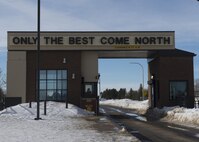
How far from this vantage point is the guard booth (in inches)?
1716

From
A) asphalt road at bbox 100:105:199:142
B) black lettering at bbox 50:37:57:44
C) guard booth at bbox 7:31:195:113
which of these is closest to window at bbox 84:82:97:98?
guard booth at bbox 7:31:195:113

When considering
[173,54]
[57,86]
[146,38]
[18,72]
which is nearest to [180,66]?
[173,54]

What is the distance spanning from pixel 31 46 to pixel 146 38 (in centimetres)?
1051

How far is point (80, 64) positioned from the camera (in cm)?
4391

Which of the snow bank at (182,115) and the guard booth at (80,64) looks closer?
the snow bank at (182,115)

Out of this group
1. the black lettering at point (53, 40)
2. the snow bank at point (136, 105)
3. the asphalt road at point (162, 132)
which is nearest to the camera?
the asphalt road at point (162, 132)

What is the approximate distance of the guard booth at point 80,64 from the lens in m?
43.6

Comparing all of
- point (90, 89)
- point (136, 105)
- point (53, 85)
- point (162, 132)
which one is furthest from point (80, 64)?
point (136, 105)

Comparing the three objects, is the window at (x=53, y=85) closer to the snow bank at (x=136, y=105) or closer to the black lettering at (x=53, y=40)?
the black lettering at (x=53, y=40)

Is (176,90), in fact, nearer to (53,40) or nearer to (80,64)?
(80,64)

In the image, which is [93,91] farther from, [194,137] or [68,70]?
[194,137]

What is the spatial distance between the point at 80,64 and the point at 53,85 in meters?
3.10

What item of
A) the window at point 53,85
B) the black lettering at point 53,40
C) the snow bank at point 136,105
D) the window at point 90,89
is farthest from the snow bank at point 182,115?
the snow bank at point 136,105

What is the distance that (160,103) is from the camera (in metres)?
45.0
